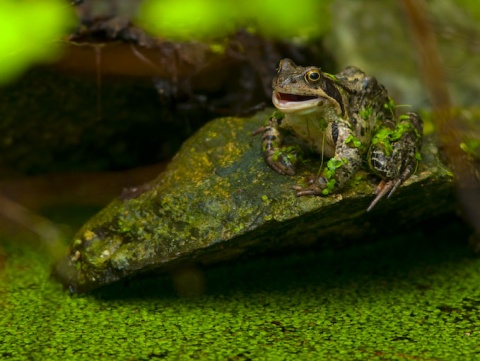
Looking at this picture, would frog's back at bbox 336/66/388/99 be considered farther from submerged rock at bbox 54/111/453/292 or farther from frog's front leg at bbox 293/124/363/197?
submerged rock at bbox 54/111/453/292

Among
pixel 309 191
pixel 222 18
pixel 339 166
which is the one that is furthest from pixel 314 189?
pixel 222 18

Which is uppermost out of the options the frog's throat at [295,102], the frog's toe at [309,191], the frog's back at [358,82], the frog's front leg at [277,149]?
the frog's throat at [295,102]

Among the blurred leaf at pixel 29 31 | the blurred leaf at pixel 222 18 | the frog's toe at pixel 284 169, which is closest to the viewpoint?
the frog's toe at pixel 284 169

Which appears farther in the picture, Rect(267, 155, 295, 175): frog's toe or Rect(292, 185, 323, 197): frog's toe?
Rect(267, 155, 295, 175): frog's toe

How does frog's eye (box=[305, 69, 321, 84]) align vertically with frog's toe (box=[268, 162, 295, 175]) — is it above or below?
above

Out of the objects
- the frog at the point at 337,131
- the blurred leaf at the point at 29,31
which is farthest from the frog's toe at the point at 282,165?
the blurred leaf at the point at 29,31

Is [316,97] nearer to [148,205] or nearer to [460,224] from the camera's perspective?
[148,205]

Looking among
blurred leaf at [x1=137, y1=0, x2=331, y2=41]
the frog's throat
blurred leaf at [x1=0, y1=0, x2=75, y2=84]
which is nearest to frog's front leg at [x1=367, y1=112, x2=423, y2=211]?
the frog's throat

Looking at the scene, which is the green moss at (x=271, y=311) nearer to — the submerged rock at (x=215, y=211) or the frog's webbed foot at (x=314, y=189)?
the submerged rock at (x=215, y=211)
